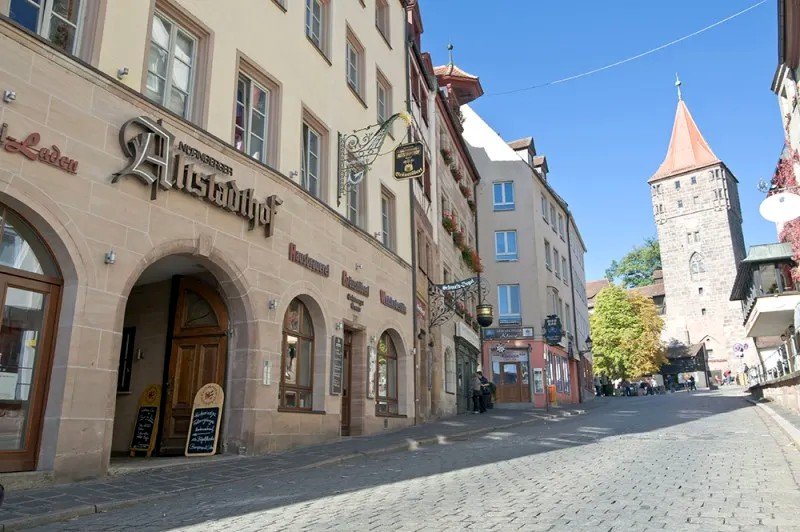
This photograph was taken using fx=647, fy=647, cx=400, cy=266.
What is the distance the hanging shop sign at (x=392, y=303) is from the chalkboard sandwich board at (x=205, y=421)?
626 centimetres

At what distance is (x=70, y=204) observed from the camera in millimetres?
7188

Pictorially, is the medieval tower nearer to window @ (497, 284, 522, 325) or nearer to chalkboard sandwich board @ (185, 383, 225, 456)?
window @ (497, 284, 522, 325)

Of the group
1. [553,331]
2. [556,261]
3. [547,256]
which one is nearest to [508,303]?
[553,331]

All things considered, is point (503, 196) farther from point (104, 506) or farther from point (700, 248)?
point (700, 248)

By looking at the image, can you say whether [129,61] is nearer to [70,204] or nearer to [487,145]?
[70,204]

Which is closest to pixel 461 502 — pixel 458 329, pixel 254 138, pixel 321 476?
pixel 321 476

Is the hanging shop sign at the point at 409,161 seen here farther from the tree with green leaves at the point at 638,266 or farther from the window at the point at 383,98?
the tree with green leaves at the point at 638,266

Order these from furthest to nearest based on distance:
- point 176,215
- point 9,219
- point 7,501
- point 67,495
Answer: point 176,215
point 9,219
point 67,495
point 7,501

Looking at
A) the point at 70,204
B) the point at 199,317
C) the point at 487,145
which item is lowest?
the point at 199,317

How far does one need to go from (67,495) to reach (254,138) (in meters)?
6.75

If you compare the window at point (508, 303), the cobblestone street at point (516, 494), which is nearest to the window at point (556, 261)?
the window at point (508, 303)

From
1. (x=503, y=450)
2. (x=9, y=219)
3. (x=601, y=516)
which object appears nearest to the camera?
(x=601, y=516)

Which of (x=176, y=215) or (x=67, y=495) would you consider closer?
(x=67, y=495)

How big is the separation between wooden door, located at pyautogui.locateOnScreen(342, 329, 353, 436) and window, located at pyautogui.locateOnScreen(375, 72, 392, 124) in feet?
21.6
